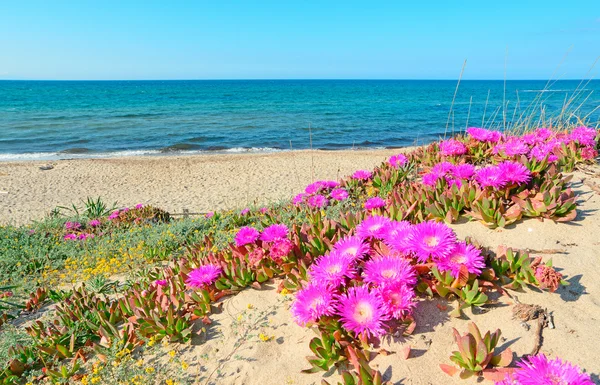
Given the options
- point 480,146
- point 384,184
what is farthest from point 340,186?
point 480,146

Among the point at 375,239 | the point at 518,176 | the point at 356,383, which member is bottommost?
the point at 356,383

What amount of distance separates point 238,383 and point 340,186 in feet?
11.8

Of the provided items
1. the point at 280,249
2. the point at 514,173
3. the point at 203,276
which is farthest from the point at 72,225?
the point at 514,173

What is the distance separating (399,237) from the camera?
240cm

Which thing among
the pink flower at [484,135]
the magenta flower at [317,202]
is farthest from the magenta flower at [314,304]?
the pink flower at [484,135]

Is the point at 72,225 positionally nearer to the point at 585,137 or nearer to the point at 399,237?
the point at 399,237

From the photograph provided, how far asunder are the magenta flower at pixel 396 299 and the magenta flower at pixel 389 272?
0.08ft

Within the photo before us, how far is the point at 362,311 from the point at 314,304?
0.23 m

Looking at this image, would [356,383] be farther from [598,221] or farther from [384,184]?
[384,184]

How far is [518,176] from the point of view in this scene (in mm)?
3170

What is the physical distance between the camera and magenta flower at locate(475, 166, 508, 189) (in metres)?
3.16

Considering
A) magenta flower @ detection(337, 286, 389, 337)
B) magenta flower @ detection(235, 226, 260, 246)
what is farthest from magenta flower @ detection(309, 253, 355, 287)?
magenta flower @ detection(235, 226, 260, 246)

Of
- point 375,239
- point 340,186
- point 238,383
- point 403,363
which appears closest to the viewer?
point 403,363

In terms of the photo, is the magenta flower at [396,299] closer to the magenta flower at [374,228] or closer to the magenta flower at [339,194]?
the magenta flower at [374,228]
